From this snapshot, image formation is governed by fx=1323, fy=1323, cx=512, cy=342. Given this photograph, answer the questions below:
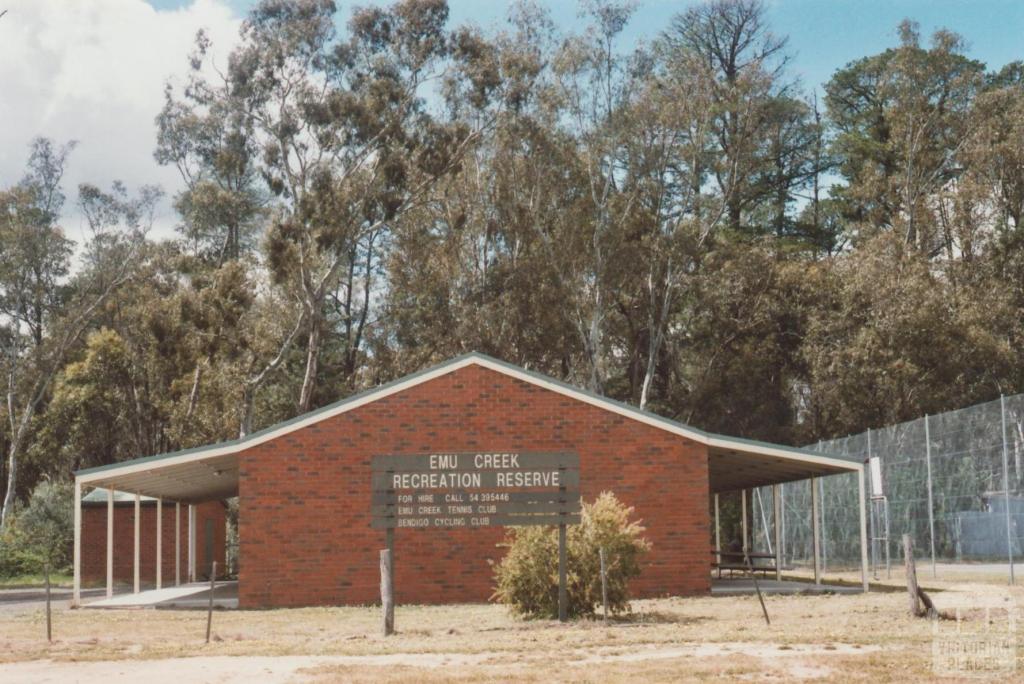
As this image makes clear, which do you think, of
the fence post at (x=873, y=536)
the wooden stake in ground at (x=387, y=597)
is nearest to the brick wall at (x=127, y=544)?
the fence post at (x=873, y=536)

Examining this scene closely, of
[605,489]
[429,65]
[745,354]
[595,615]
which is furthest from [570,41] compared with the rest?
[595,615]

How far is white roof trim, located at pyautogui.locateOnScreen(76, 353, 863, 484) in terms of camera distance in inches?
878

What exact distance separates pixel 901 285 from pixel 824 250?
12.9 meters

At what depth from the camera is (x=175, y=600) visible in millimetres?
24500

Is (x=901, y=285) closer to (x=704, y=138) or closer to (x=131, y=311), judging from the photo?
(x=704, y=138)

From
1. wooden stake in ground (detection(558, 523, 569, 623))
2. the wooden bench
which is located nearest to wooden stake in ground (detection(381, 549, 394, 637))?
wooden stake in ground (detection(558, 523, 569, 623))

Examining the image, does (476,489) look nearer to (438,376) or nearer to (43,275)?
(438,376)

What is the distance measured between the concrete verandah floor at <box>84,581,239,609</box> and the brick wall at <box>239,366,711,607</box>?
1.51m

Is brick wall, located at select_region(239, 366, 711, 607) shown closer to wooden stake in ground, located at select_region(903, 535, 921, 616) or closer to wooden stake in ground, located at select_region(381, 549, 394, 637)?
wooden stake in ground, located at select_region(381, 549, 394, 637)

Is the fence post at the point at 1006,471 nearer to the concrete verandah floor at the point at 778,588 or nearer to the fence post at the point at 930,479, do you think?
the concrete verandah floor at the point at 778,588

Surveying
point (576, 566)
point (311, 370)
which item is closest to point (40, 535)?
point (311, 370)

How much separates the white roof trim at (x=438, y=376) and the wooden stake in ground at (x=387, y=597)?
6.24 metres

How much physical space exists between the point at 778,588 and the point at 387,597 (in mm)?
10021

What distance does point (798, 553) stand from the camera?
3731 cm
